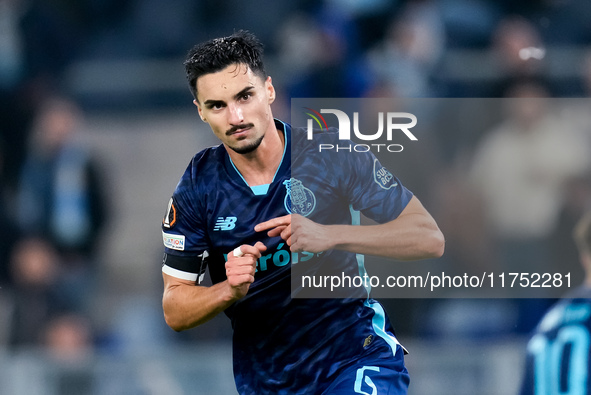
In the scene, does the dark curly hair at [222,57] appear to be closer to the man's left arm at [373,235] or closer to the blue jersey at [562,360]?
the man's left arm at [373,235]

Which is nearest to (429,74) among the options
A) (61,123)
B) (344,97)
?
(344,97)

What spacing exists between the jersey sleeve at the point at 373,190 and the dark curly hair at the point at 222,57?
2.10 feet

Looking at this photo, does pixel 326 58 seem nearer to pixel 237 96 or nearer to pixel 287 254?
pixel 237 96

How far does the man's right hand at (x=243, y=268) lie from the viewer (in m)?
4.02

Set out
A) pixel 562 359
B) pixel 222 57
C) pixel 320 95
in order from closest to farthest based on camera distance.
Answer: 1. pixel 222 57
2. pixel 562 359
3. pixel 320 95

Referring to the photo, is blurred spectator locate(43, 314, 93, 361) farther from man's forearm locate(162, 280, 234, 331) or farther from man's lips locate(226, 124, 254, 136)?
man's lips locate(226, 124, 254, 136)

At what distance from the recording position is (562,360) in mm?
4695

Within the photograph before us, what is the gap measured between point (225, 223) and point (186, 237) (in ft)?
0.66

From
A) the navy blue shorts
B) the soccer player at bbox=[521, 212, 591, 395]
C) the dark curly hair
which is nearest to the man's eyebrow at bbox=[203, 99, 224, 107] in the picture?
the dark curly hair

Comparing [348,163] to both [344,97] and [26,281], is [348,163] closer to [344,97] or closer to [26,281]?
[344,97]

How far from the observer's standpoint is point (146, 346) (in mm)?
7887

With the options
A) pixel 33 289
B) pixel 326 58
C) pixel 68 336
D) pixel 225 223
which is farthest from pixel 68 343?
pixel 225 223

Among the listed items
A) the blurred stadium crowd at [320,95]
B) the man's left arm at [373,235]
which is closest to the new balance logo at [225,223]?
the man's left arm at [373,235]

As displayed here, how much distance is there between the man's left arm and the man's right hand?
0.14 metres
